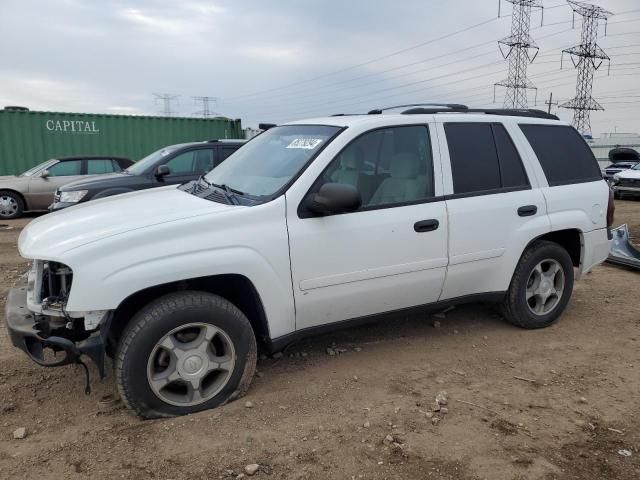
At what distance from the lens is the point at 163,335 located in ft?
9.73

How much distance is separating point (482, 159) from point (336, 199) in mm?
1526

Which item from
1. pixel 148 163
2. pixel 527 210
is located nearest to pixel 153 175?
pixel 148 163

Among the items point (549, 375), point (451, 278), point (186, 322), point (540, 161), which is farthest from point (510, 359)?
point (186, 322)

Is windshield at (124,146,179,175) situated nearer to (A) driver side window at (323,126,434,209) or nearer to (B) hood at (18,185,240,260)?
(B) hood at (18,185,240,260)

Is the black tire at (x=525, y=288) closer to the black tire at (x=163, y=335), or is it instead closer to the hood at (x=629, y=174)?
the black tire at (x=163, y=335)

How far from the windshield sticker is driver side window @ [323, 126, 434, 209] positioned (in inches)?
7.8

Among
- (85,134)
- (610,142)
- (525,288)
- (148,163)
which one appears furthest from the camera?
(610,142)

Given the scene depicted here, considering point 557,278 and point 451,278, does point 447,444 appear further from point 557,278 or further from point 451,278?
point 557,278

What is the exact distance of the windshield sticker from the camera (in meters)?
3.57

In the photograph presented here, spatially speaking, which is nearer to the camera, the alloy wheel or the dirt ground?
the dirt ground

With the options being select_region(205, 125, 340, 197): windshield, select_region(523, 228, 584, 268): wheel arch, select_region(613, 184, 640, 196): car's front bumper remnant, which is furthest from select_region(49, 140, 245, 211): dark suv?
select_region(613, 184, 640, 196): car's front bumper remnant

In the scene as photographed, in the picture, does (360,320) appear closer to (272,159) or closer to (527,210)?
(272,159)

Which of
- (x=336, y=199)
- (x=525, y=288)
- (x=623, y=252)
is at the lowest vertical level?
(x=623, y=252)

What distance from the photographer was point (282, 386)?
356cm
